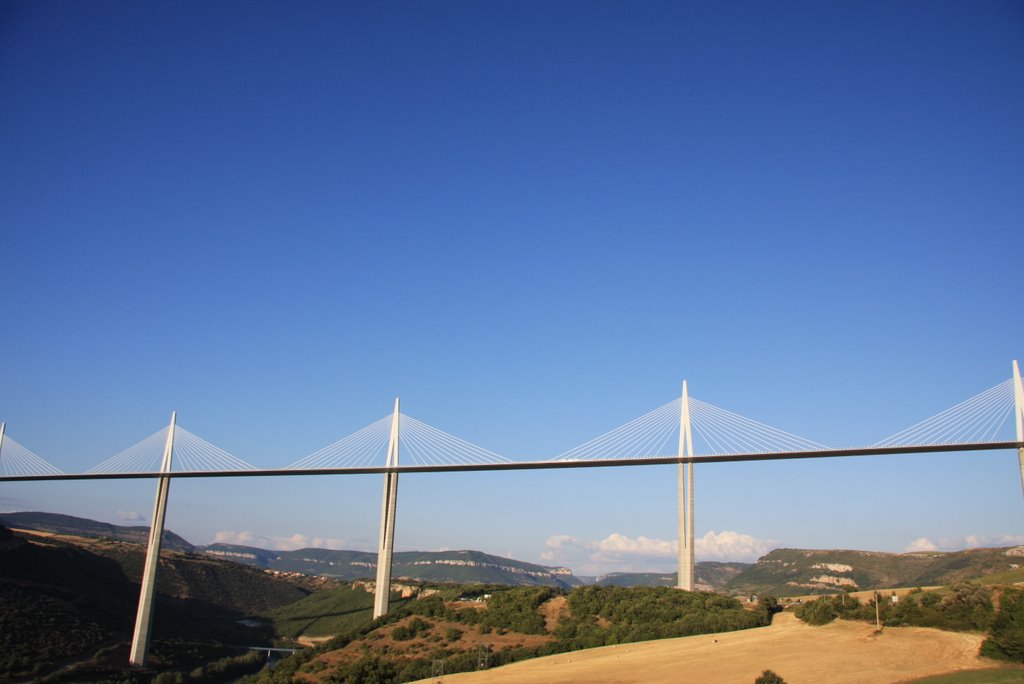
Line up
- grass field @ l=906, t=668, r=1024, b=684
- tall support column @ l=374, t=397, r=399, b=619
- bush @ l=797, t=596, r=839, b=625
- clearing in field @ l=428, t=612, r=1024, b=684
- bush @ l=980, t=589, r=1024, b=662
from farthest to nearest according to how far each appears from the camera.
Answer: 1. tall support column @ l=374, t=397, r=399, b=619
2. bush @ l=797, t=596, r=839, b=625
3. clearing in field @ l=428, t=612, r=1024, b=684
4. bush @ l=980, t=589, r=1024, b=662
5. grass field @ l=906, t=668, r=1024, b=684

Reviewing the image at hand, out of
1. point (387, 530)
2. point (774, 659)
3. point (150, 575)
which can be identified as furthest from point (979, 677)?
point (150, 575)

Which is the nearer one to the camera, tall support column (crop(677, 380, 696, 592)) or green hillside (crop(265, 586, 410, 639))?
tall support column (crop(677, 380, 696, 592))

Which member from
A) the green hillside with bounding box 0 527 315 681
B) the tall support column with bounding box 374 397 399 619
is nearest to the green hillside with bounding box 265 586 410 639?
the green hillside with bounding box 0 527 315 681

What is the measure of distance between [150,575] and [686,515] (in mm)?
38159

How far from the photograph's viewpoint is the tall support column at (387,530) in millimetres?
50500

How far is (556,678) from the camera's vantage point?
97.0ft

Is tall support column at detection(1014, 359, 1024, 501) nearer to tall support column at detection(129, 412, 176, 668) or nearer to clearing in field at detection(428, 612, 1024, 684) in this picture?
clearing in field at detection(428, 612, 1024, 684)

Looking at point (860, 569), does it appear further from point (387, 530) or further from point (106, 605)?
point (106, 605)

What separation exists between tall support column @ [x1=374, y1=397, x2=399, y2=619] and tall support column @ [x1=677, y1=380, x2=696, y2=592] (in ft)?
61.8

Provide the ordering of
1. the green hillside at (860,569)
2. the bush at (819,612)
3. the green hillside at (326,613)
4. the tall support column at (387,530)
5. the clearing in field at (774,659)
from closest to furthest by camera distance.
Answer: the clearing in field at (774,659) → the bush at (819,612) → the tall support column at (387,530) → the green hillside at (326,613) → the green hillside at (860,569)

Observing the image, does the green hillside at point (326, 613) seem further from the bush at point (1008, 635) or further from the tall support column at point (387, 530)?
the bush at point (1008, 635)

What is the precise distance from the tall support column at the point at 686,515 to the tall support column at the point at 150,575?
36117 mm

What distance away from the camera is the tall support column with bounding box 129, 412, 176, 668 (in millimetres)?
52169

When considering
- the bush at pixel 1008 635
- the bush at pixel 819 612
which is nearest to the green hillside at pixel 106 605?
the bush at pixel 819 612
